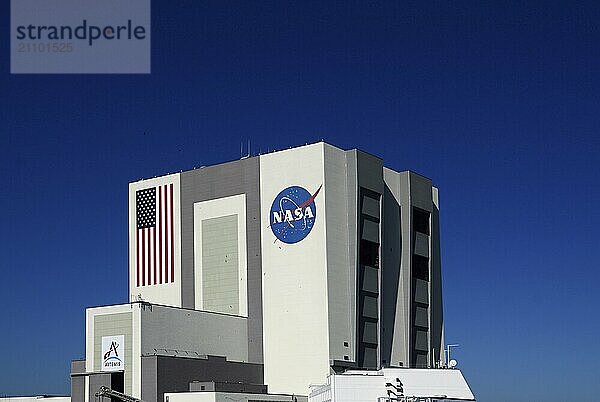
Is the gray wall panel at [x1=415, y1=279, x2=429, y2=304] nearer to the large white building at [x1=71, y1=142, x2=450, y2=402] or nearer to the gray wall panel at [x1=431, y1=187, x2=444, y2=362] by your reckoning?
the large white building at [x1=71, y1=142, x2=450, y2=402]

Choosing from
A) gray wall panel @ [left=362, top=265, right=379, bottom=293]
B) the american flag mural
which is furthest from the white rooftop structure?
the american flag mural

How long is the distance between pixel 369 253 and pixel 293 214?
8.58 metres

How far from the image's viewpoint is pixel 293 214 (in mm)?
96875

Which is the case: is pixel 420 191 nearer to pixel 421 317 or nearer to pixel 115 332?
pixel 421 317

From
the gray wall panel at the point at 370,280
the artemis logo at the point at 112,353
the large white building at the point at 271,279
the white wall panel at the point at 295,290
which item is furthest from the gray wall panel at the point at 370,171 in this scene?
the artemis logo at the point at 112,353

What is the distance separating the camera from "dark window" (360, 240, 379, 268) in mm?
97881

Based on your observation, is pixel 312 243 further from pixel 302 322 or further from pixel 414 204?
pixel 414 204

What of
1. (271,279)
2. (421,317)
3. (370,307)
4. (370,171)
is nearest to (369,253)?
(370,307)

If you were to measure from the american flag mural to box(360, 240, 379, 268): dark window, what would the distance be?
21.0 meters

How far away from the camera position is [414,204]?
4309 inches

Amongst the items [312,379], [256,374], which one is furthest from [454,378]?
[256,374]

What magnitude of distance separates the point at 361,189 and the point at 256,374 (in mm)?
20443

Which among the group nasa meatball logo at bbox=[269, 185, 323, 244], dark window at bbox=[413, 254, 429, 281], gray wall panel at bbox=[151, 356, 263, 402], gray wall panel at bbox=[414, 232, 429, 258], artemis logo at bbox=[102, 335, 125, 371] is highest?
nasa meatball logo at bbox=[269, 185, 323, 244]

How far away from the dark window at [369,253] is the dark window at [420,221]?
1093 cm
